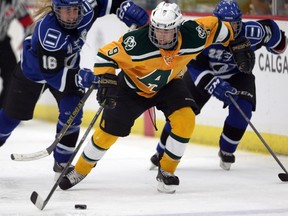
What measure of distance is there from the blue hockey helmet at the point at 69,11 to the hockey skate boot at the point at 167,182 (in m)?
0.96

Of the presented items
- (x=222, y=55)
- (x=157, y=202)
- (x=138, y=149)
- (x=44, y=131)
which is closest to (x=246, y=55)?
(x=222, y=55)

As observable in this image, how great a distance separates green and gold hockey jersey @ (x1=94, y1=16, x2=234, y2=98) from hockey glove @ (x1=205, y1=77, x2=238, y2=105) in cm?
55

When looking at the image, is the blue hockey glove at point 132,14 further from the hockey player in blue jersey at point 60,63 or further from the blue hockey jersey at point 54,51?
the blue hockey jersey at point 54,51

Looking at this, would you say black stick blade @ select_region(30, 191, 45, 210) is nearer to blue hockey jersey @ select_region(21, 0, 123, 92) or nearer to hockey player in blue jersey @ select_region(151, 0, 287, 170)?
blue hockey jersey @ select_region(21, 0, 123, 92)

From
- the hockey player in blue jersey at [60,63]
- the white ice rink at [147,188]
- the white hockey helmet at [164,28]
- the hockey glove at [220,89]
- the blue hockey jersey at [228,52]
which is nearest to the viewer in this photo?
the white ice rink at [147,188]

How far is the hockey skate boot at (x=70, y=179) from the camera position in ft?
18.8

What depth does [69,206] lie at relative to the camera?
525 cm

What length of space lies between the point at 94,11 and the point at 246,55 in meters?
0.93

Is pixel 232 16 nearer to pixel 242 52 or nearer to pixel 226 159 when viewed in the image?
pixel 242 52

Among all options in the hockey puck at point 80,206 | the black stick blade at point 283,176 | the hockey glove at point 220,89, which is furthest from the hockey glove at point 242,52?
the hockey puck at point 80,206

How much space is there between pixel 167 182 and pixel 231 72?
113 centimetres

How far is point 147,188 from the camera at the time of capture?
589 centimetres

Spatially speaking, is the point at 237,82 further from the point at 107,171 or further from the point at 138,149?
the point at 138,149

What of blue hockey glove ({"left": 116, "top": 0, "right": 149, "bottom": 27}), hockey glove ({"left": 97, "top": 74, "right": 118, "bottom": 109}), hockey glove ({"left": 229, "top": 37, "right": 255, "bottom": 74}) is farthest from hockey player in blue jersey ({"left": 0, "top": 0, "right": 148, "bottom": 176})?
hockey glove ({"left": 229, "top": 37, "right": 255, "bottom": 74})
